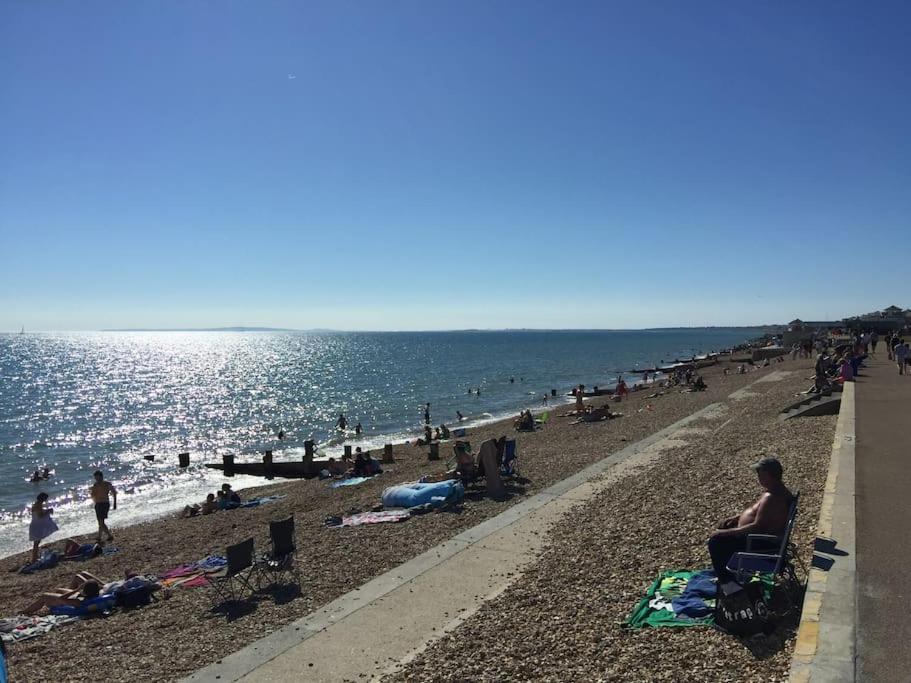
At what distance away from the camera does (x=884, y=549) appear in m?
5.93

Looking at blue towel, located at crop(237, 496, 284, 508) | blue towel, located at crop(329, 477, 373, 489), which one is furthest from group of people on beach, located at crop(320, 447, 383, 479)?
blue towel, located at crop(237, 496, 284, 508)

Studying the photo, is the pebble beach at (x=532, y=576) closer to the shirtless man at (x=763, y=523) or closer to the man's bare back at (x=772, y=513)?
the shirtless man at (x=763, y=523)

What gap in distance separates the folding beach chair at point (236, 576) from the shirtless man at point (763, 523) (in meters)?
5.74

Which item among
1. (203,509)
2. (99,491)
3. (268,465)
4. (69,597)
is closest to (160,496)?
(268,465)

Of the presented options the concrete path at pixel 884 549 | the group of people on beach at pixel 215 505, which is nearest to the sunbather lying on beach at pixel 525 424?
the group of people on beach at pixel 215 505

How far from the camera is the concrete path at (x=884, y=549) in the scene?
414cm

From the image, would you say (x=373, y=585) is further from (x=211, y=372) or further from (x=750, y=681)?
(x=211, y=372)

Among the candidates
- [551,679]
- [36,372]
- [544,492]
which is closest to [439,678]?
[551,679]

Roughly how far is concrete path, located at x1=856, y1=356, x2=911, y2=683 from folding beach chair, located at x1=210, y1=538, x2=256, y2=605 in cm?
679

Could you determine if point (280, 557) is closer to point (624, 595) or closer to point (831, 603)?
point (624, 595)

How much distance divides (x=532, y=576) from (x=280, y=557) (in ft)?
12.2

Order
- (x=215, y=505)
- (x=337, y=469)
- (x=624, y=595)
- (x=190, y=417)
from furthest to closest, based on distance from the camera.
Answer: (x=190, y=417), (x=337, y=469), (x=215, y=505), (x=624, y=595)

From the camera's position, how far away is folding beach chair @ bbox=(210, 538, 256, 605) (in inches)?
321

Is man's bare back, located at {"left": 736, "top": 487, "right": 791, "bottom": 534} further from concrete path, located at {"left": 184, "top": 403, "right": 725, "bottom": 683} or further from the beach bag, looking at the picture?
the beach bag
